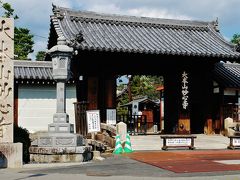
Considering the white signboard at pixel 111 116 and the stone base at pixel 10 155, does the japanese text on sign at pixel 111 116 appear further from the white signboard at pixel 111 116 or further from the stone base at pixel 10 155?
the stone base at pixel 10 155

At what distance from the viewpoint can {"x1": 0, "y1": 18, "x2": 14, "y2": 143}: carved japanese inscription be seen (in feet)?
39.4

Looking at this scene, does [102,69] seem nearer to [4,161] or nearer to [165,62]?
[165,62]

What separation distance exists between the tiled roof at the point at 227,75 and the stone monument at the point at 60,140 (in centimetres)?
1312

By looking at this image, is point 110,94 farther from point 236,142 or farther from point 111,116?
point 236,142

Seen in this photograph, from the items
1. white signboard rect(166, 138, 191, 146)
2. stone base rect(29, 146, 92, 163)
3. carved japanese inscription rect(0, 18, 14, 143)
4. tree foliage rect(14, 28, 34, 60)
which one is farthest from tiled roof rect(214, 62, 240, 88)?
tree foliage rect(14, 28, 34, 60)

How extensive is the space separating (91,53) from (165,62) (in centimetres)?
458

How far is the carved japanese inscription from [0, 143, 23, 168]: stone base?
28 cm

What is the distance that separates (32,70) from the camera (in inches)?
963

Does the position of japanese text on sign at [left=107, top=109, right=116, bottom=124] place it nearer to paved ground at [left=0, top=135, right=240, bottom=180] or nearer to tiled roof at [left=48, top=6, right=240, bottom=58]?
tiled roof at [left=48, top=6, right=240, bottom=58]

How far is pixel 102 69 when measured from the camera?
22.5 metres

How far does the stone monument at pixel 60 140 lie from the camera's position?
13320 mm

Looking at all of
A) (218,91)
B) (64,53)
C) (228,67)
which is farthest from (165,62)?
(64,53)

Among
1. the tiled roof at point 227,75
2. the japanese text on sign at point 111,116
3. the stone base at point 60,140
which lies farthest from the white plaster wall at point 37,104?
the stone base at point 60,140

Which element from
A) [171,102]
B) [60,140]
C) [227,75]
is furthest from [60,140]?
[227,75]
